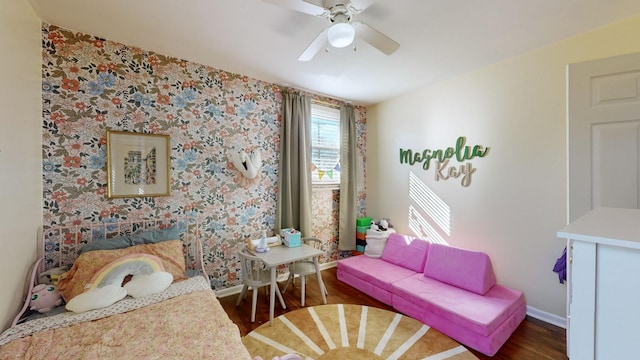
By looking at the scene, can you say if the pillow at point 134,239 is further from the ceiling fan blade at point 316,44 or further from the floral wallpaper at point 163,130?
the ceiling fan blade at point 316,44

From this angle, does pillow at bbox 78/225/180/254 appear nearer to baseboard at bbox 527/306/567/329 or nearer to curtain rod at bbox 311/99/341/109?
curtain rod at bbox 311/99/341/109

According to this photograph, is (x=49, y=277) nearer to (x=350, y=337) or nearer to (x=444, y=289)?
(x=350, y=337)

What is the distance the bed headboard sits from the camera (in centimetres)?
189

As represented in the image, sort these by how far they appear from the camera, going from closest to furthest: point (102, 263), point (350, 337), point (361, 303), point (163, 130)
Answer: point (102, 263) < point (350, 337) < point (163, 130) < point (361, 303)

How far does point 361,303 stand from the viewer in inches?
102

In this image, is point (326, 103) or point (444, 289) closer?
point (444, 289)

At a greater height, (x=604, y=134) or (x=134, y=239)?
(x=604, y=134)

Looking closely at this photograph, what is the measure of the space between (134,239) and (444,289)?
2937 millimetres


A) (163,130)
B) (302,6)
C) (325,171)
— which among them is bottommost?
(325,171)

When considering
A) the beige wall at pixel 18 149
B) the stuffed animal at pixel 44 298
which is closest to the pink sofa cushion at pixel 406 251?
the stuffed animal at pixel 44 298

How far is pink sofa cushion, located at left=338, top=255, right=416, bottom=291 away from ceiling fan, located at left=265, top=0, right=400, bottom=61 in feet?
7.43

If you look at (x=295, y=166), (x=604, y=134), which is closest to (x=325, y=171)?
(x=295, y=166)

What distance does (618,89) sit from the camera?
54.7 inches

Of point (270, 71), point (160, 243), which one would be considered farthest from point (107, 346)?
point (270, 71)
